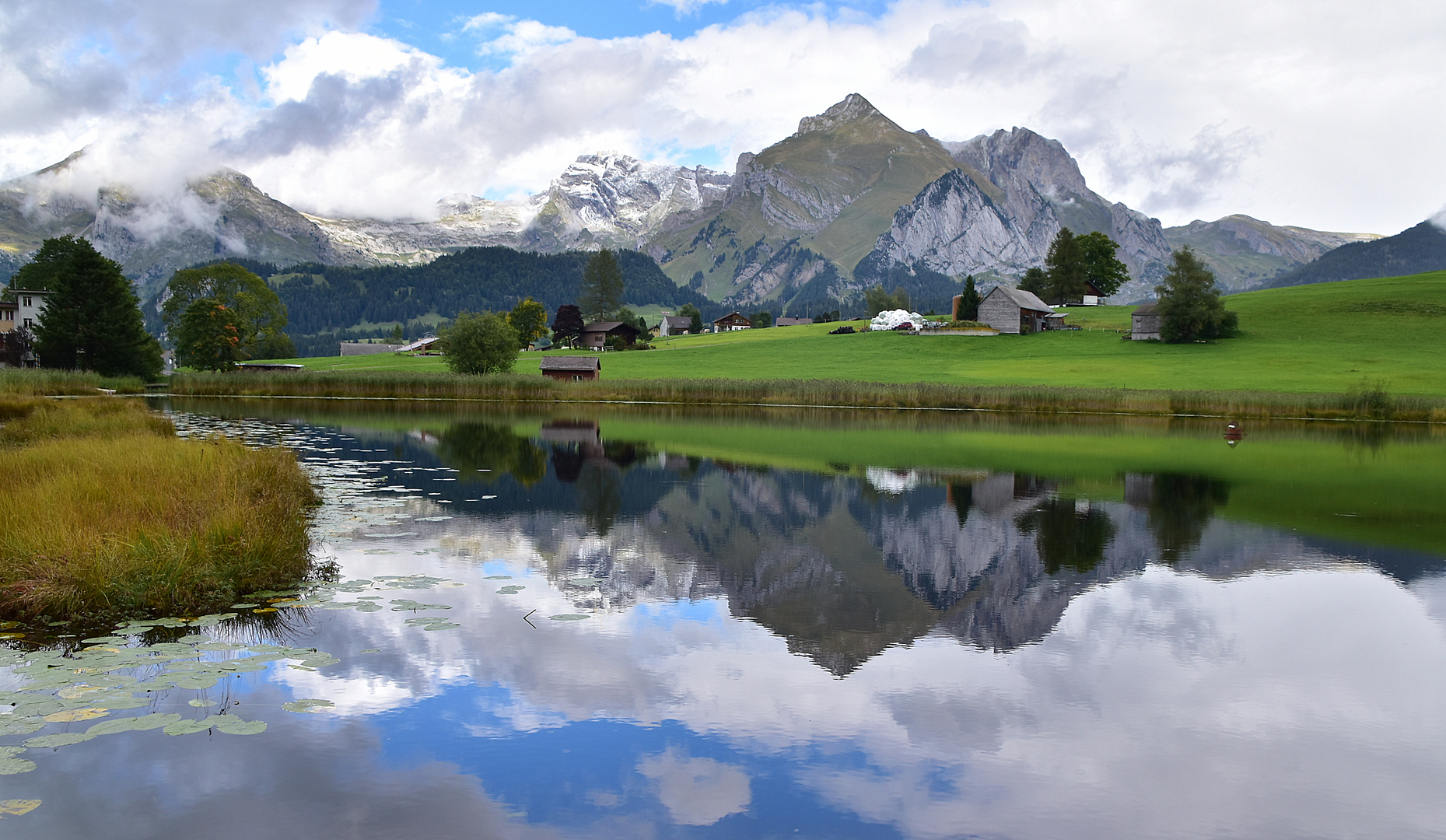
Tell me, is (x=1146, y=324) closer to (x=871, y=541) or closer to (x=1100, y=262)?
(x=1100, y=262)

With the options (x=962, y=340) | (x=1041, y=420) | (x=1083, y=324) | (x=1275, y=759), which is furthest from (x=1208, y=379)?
(x=1275, y=759)

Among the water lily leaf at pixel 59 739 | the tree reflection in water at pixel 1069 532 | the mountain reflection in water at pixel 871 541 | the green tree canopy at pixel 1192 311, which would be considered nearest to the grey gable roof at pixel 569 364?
the mountain reflection in water at pixel 871 541

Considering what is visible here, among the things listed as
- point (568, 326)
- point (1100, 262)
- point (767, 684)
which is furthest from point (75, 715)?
point (1100, 262)

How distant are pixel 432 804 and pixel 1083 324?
118 m

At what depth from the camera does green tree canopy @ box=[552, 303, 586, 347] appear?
14838cm

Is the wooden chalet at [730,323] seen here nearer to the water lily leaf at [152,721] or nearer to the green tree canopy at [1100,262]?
the green tree canopy at [1100,262]

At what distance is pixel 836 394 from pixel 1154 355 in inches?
1528

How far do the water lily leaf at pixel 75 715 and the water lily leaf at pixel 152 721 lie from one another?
0.36 m

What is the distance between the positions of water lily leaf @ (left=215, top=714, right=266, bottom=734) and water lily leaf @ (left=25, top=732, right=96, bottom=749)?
3.66ft

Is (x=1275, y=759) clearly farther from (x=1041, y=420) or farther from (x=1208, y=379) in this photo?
(x=1208, y=379)

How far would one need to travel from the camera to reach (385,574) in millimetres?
16062

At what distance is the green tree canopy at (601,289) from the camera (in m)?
171

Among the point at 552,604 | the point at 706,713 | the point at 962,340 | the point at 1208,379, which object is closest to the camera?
the point at 706,713

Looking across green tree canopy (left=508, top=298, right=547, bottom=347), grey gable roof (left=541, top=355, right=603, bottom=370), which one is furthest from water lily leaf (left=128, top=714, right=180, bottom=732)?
green tree canopy (left=508, top=298, right=547, bottom=347)
